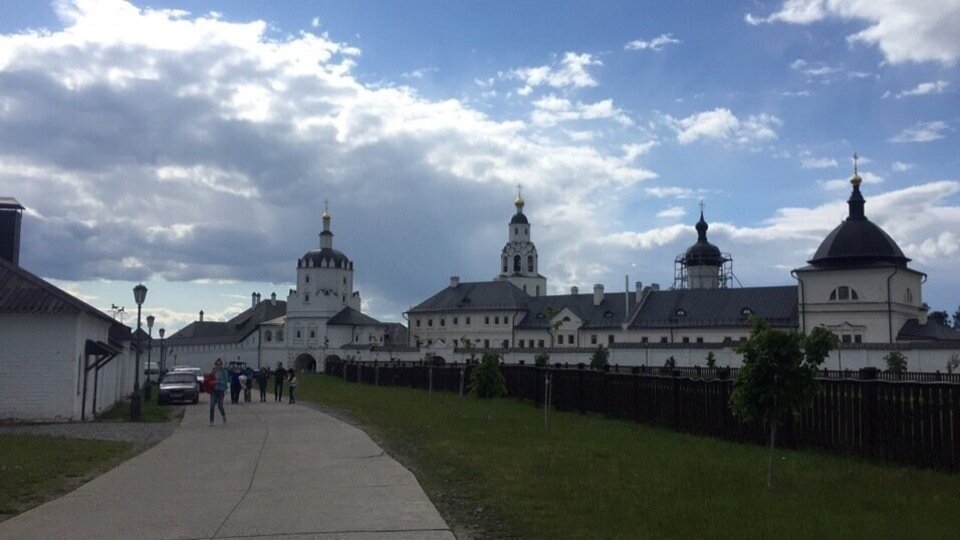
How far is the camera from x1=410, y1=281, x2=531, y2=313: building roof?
10656 cm

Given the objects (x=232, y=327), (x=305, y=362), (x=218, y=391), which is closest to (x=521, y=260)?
(x=305, y=362)

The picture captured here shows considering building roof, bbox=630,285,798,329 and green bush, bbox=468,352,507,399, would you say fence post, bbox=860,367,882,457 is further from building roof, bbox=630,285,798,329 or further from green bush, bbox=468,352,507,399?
building roof, bbox=630,285,798,329

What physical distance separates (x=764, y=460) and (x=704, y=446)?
90.1 inches

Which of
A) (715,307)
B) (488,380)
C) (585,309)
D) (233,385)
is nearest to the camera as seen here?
(488,380)

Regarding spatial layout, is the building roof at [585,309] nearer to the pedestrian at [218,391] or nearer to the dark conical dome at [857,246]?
the dark conical dome at [857,246]

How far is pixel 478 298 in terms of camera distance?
4304 inches

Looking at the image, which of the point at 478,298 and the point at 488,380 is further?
the point at 478,298

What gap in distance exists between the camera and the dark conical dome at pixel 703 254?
4119 inches

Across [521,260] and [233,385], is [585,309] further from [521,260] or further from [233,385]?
[233,385]

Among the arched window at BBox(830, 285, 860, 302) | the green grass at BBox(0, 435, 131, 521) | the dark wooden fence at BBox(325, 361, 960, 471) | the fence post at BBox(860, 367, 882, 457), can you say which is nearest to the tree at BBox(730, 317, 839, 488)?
the dark wooden fence at BBox(325, 361, 960, 471)

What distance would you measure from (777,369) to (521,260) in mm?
113001

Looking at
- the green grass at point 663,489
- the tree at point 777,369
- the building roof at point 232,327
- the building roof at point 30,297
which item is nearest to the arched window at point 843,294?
the green grass at point 663,489

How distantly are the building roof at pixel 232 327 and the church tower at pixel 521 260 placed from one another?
32.1 m

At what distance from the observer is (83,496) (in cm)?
1163
